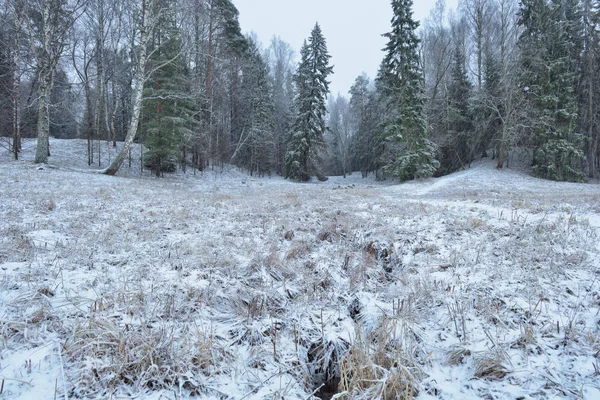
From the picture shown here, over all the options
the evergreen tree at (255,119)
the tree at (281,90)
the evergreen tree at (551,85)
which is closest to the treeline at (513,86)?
the evergreen tree at (551,85)

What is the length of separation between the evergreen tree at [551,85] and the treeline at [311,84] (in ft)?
0.31

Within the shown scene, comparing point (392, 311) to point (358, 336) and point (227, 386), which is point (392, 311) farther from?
point (227, 386)

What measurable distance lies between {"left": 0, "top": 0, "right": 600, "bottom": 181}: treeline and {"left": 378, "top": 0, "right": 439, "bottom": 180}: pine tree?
0.09 metres

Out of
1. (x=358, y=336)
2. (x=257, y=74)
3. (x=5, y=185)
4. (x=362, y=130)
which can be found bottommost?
(x=358, y=336)

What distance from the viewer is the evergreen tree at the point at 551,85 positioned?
2128 cm

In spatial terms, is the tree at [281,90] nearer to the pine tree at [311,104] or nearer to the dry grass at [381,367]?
the pine tree at [311,104]

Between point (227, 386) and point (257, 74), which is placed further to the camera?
point (257, 74)

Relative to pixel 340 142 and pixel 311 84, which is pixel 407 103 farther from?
pixel 340 142

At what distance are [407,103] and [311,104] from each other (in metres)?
10.2

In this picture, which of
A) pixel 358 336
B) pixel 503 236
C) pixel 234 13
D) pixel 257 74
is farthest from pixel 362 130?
pixel 358 336

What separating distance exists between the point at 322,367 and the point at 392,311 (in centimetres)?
89

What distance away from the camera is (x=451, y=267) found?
352cm

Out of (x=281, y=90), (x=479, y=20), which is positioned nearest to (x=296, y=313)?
(x=479, y=20)

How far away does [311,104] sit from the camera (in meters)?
28.2
